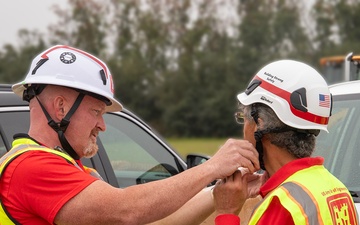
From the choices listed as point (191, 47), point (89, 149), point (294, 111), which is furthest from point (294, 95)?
point (191, 47)

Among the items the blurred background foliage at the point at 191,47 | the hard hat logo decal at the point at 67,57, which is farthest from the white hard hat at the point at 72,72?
the blurred background foliage at the point at 191,47

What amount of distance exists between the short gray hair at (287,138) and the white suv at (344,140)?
4.76 ft

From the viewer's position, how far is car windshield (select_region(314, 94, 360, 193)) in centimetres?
475

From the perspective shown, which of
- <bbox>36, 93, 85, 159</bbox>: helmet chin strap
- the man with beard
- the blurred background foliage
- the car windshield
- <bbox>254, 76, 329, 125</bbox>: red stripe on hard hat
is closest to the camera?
the man with beard

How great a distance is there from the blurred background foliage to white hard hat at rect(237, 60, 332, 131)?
5781cm

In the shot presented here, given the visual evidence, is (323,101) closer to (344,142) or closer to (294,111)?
(294,111)

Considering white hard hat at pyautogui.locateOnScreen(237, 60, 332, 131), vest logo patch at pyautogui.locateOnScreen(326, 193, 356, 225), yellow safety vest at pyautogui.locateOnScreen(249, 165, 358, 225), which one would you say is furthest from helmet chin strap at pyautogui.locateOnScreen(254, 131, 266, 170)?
vest logo patch at pyautogui.locateOnScreen(326, 193, 356, 225)

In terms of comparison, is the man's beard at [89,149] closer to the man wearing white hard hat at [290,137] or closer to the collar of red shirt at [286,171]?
the man wearing white hard hat at [290,137]

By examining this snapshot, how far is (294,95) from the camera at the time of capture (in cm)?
322

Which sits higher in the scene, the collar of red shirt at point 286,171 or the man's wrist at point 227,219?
the collar of red shirt at point 286,171

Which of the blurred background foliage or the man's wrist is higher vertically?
the man's wrist

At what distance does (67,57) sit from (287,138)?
94cm

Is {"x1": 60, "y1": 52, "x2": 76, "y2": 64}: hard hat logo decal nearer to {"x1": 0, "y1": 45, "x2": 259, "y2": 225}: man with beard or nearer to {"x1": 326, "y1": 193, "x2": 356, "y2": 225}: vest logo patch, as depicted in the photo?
{"x1": 0, "y1": 45, "x2": 259, "y2": 225}: man with beard

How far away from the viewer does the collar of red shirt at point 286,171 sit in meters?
3.15
